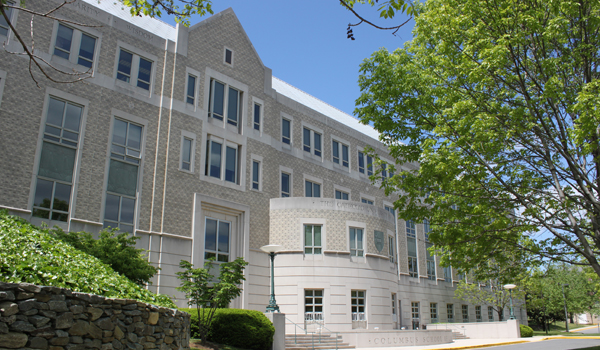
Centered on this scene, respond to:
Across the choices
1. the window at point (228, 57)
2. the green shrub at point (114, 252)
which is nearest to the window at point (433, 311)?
the window at point (228, 57)

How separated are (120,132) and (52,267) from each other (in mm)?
15018

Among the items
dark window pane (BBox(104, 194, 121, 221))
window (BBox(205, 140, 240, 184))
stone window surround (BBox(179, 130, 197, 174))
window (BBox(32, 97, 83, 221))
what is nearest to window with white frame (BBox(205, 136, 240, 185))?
window (BBox(205, 140, 240, 184))

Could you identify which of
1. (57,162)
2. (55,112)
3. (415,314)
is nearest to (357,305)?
(415,314)

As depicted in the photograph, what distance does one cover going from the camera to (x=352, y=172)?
1420 inches

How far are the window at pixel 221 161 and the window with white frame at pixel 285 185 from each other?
4.29 m

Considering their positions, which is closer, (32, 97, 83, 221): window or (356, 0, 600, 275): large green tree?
(356, 0, 600, 275): large green tree

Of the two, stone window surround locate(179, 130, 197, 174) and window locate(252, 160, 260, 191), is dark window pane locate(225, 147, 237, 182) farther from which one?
stone window surround locate(179, 130, 197, 174)

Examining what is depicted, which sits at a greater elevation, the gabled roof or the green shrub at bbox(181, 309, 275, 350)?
the gabled roof

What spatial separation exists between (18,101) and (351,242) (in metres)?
18.4

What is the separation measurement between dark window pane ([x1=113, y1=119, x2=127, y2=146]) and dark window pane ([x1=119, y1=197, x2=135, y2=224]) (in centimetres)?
272

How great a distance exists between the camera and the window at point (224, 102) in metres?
26.3

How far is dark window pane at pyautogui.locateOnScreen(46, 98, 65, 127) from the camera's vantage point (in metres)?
20.1

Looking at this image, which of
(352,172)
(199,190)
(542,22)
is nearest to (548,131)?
(542,22)

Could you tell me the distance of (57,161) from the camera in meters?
20.0
